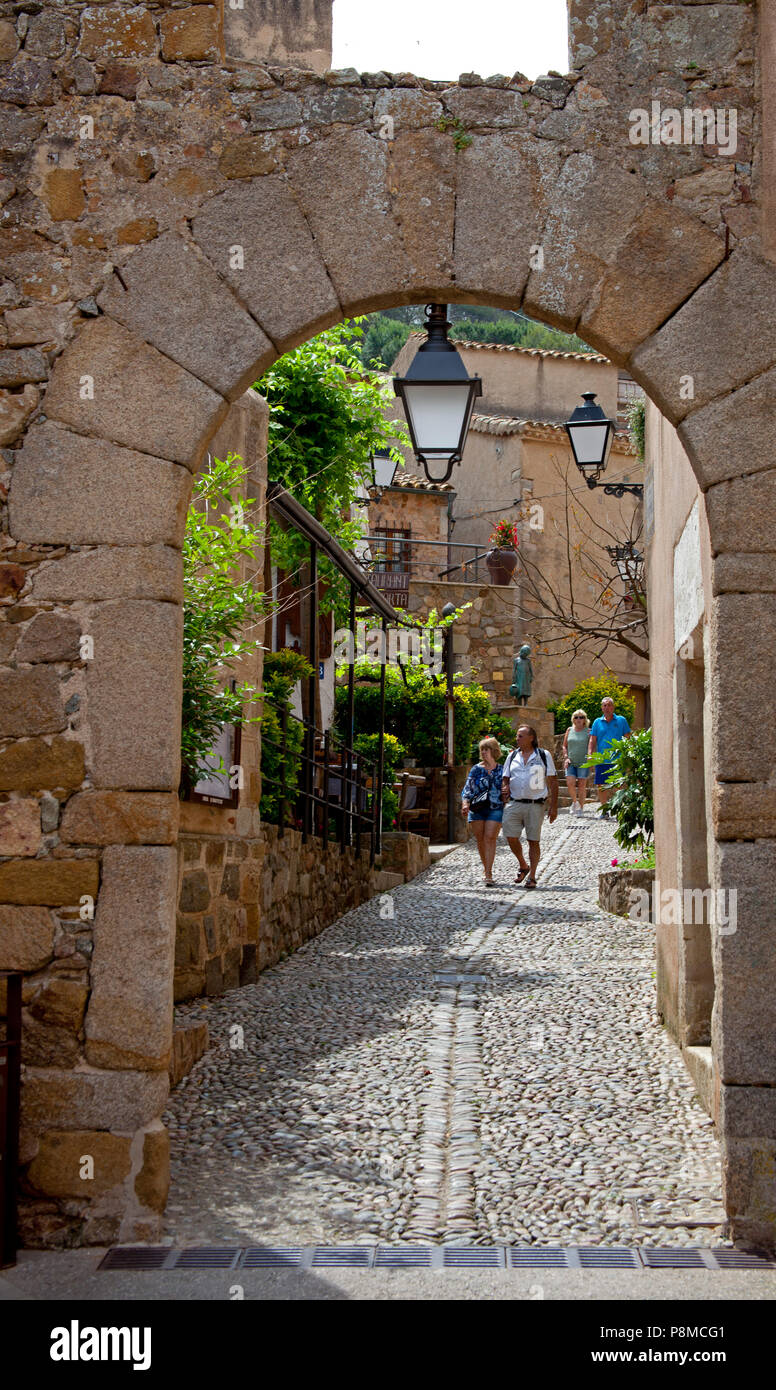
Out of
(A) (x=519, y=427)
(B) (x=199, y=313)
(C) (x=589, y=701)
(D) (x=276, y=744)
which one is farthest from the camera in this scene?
(A) (x=519, y=427)

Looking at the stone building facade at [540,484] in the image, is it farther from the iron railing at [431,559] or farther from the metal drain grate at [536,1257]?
the metal drain grate at [536,1257]

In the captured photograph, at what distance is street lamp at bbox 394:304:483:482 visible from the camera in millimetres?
5121

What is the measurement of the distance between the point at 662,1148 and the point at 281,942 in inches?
159

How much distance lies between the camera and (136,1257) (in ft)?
12.0

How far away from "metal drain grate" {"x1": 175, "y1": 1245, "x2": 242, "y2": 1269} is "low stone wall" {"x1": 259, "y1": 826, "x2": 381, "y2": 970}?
13.2 ft

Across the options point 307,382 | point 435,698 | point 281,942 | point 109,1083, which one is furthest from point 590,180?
point 435,698

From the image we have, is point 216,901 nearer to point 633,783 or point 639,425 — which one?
point 633,783

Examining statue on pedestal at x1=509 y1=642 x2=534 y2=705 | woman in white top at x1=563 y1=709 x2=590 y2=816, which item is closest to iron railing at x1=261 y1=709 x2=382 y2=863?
woman in white top at x1=563 y1=709 x2=590 y2=816

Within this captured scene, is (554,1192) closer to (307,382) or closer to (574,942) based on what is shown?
(574,942)

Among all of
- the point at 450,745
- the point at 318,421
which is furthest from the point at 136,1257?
the point at 450,745

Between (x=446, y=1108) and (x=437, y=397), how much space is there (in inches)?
107

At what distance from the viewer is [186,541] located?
18.8ft

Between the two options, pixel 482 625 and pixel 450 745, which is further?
pixel 482 625
